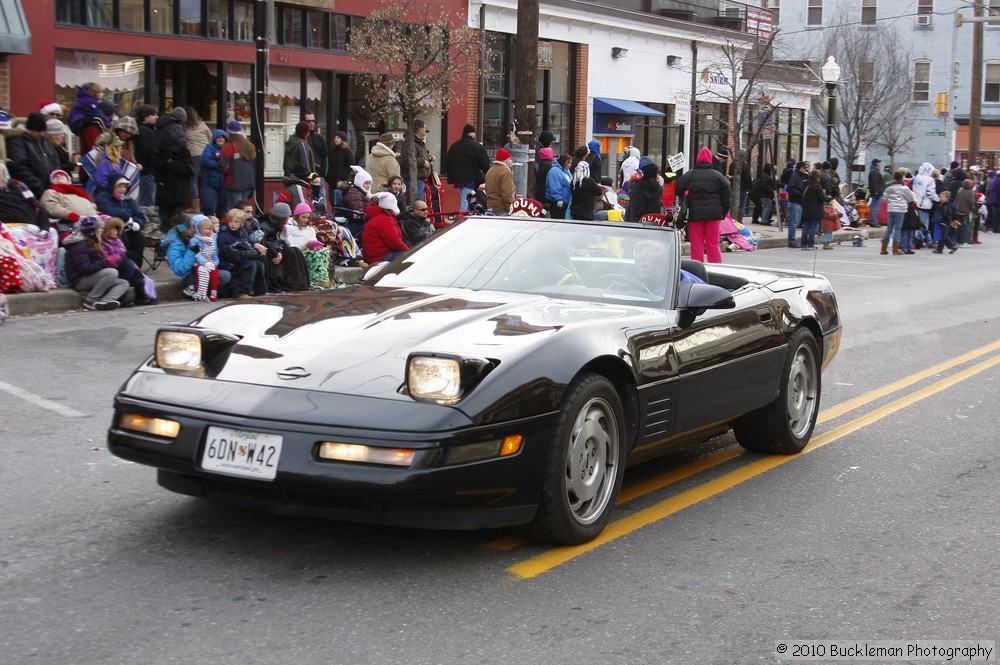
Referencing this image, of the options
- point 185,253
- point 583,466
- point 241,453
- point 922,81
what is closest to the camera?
point 241,453

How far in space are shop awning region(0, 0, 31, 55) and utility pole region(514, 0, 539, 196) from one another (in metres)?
7.07

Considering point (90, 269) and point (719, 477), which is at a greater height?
point (90, 269)

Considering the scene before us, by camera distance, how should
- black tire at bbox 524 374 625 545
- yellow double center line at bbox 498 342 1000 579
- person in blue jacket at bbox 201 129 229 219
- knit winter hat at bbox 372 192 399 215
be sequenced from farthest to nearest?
person in blue jacket at bbox 201 129 229 219
knit winter hat at bbox 372 192 399 215
yellow double center line at bbox 498 342 1000 579
black tire at bbox 524 374 625 545

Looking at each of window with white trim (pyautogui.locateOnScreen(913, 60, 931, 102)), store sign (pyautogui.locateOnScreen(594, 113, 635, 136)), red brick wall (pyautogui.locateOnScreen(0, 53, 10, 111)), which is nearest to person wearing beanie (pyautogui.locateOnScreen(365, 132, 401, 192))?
red brick wall (pyautogui.locateOnScreen(0, 53, 10, 111))

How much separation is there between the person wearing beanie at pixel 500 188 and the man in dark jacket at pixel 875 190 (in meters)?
18.4

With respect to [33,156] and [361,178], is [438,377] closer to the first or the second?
[33,156]

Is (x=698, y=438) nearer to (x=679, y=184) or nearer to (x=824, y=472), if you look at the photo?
(x=824, y=472)

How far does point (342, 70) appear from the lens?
77.7 ft

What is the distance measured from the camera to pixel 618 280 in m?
6.00

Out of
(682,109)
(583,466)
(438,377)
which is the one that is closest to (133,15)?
(682,109)

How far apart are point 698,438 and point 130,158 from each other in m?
10.2

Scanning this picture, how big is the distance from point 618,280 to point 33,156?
31.0 ft

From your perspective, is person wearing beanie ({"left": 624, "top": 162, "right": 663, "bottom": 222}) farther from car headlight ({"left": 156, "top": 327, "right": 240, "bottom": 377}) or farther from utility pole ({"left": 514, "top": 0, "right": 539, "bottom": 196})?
car headlight ({"left": 156, "top": 327, "right": 240, "bottom": 377})

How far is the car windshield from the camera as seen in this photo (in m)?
5.91
